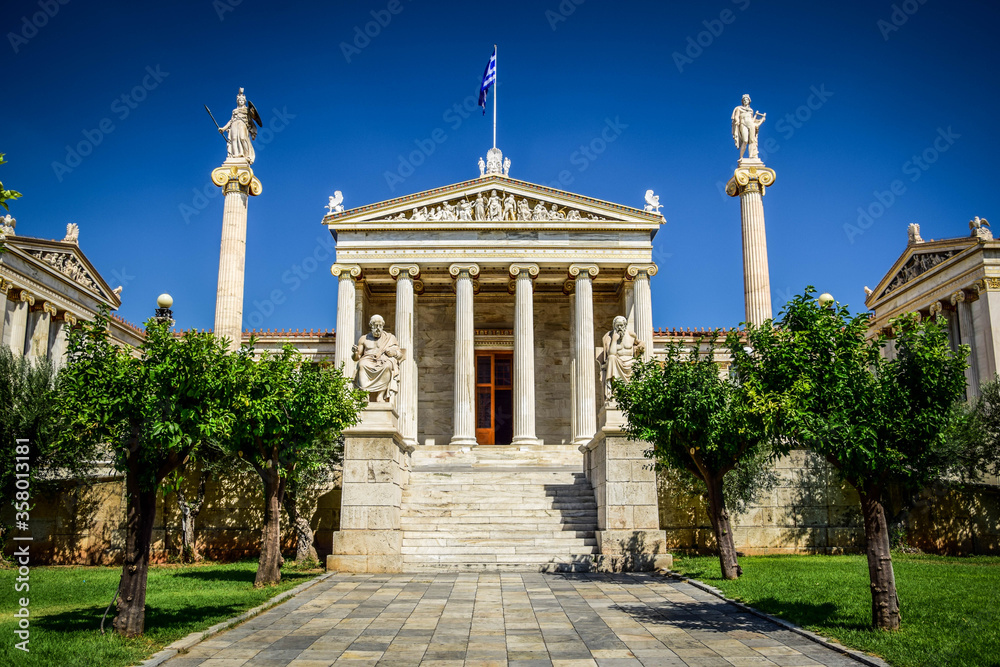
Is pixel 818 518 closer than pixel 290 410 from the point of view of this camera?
No

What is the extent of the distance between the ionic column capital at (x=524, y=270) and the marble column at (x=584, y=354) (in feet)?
4.95

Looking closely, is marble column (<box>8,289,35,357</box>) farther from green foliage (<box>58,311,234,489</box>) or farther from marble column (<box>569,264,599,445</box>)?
green foliage (<box>58,311,234,489</box>)

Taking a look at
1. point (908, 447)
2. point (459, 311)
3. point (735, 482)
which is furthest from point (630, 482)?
point (459, 311)

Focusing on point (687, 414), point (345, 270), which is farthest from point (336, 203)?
point (687, 414)

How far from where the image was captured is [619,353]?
18.3 metres

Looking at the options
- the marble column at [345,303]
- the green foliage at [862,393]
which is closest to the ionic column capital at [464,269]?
the marble column at [345,303]

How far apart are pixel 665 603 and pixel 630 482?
554 centimetres

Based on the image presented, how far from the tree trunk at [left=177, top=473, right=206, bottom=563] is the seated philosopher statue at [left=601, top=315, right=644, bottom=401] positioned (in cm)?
1095

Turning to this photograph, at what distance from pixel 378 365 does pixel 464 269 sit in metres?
14.3

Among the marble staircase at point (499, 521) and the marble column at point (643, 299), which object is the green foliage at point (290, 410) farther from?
A: the marble column at point (643, 299)

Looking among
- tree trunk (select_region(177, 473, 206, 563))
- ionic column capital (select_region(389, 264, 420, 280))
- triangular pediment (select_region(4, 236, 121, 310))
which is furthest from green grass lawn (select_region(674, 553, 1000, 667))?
triangular pediment (select_region(4, 236, 121, 310))

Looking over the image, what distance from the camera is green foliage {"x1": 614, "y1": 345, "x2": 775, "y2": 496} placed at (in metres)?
14.5

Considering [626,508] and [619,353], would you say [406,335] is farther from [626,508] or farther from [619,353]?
[626,508]

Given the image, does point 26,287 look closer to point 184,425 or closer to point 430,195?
point 430,195
